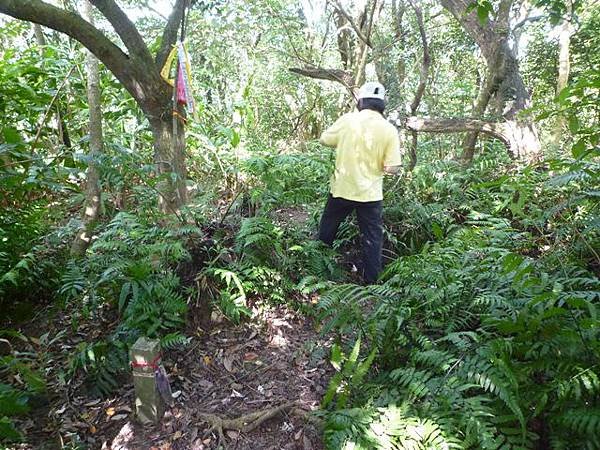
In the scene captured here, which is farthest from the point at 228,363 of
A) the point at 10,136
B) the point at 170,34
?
the point at 10,136

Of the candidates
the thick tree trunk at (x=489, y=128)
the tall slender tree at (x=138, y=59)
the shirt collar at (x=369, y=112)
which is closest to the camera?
the tall slender tree at (x=138, y=59)

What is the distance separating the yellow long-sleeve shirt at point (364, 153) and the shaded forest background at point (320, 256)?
2.41 feet

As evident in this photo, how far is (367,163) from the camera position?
13.3 feet

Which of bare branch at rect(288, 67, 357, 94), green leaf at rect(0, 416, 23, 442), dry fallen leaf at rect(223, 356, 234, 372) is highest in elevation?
bare branch at rect(288, 67, 357, 94)

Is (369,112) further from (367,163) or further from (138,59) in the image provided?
(138,59)

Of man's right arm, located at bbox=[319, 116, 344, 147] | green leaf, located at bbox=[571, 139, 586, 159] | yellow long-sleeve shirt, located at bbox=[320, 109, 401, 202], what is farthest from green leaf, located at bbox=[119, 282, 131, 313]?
green leaf, located at bbox=[571, 139, 586, 159]

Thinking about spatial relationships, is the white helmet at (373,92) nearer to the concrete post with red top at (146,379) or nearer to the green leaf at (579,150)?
the green leaf at (579,150)

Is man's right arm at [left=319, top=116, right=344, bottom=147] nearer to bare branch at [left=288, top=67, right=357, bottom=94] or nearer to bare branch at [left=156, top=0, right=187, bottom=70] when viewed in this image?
bare branch at [left=156, top=0, right=187, bottom=70]

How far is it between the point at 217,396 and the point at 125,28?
331 centimetres

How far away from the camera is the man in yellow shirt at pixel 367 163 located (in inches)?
158

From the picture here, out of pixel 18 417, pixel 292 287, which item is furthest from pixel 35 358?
pixel 292 287

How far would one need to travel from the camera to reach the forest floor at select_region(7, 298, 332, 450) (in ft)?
8.71

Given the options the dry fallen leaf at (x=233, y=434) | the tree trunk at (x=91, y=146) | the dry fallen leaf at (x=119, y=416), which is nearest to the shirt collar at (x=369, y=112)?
the tree trunk at (x=91, y=146)

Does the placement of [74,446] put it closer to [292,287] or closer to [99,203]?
[292,287]
